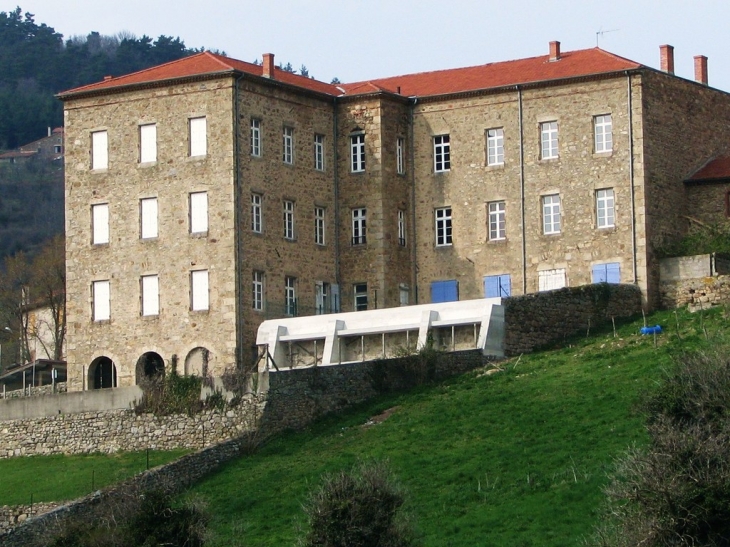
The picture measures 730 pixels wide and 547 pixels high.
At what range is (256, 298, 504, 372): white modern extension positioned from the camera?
63062 millimetres

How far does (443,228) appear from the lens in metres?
70.6

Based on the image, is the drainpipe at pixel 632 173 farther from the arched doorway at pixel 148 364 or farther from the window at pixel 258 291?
the arched doorway at pixel 148 364

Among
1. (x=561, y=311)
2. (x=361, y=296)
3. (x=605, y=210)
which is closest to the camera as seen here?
(x=561, y=311)

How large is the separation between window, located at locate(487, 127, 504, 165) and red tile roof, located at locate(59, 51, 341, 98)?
5.70 m

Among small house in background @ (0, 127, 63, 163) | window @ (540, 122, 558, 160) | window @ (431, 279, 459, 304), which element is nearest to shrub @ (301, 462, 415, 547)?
window @ (431, 279, 459, 304)

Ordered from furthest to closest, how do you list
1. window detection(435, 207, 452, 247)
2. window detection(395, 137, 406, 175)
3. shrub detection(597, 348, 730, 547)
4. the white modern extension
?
window detection(395, 137, 406, 175) → window detection(435, 207, 452, 247) → the white modern extension → shrub detection(597, 348, 730, 547)

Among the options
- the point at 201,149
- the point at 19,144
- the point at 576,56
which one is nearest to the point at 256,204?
the point at 201,149

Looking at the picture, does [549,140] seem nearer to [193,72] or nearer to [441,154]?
[441,154]

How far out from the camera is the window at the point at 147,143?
68188mm

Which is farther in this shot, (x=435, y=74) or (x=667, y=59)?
(x=435, y=74)

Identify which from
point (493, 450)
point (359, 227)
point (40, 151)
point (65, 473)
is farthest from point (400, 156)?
point (40, 151)

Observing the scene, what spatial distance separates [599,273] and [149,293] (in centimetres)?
1466

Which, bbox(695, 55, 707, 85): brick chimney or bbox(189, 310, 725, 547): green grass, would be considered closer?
bbox(189, 310, 725, 547): green grass

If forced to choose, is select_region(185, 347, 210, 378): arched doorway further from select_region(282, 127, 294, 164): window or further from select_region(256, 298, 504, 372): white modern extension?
select_region(282, 127, 294, 164): window
